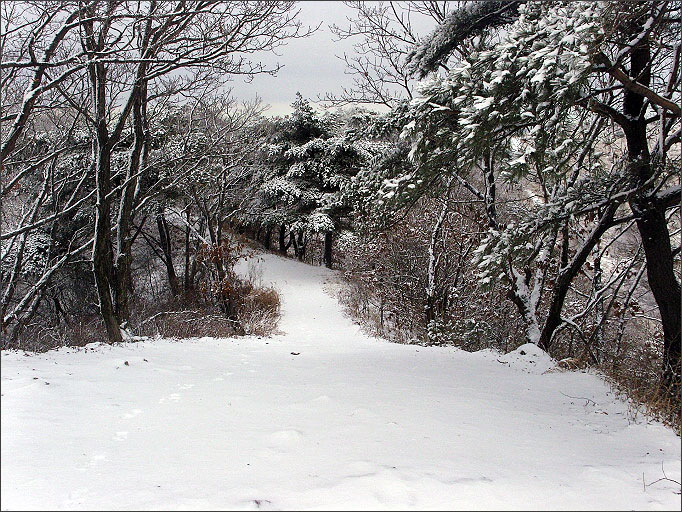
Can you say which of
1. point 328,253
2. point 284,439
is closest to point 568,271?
point 284,439

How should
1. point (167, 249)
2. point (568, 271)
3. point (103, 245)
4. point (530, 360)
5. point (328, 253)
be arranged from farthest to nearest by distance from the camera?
point (328, 253), point (167, 249), point (103, 245), point (568, 271), point (530, 360)

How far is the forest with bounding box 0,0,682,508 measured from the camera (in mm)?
4285

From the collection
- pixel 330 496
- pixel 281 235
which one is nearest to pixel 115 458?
pixel 330 496

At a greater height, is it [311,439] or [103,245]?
[103,245]

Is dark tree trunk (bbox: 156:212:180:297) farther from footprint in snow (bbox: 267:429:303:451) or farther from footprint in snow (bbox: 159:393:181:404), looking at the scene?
footprint in snow (bbox: 267:429:303:451)

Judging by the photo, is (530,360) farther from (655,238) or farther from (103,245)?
(103,245)

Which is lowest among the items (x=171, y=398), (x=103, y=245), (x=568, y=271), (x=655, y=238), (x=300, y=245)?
(x=171, y=398)

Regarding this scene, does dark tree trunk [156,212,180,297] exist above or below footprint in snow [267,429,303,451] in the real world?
above

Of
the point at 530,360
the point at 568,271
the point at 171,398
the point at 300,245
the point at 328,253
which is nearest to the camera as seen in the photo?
the point at 171,398

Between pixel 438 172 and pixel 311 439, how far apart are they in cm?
341

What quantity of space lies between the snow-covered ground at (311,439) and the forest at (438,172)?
0.56m

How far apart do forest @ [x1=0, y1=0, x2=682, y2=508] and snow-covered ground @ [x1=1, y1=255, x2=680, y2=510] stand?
56 centimetres

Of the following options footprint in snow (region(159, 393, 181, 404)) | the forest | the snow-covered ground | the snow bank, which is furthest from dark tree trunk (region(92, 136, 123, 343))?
the snow bank

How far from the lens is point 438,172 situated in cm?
527
